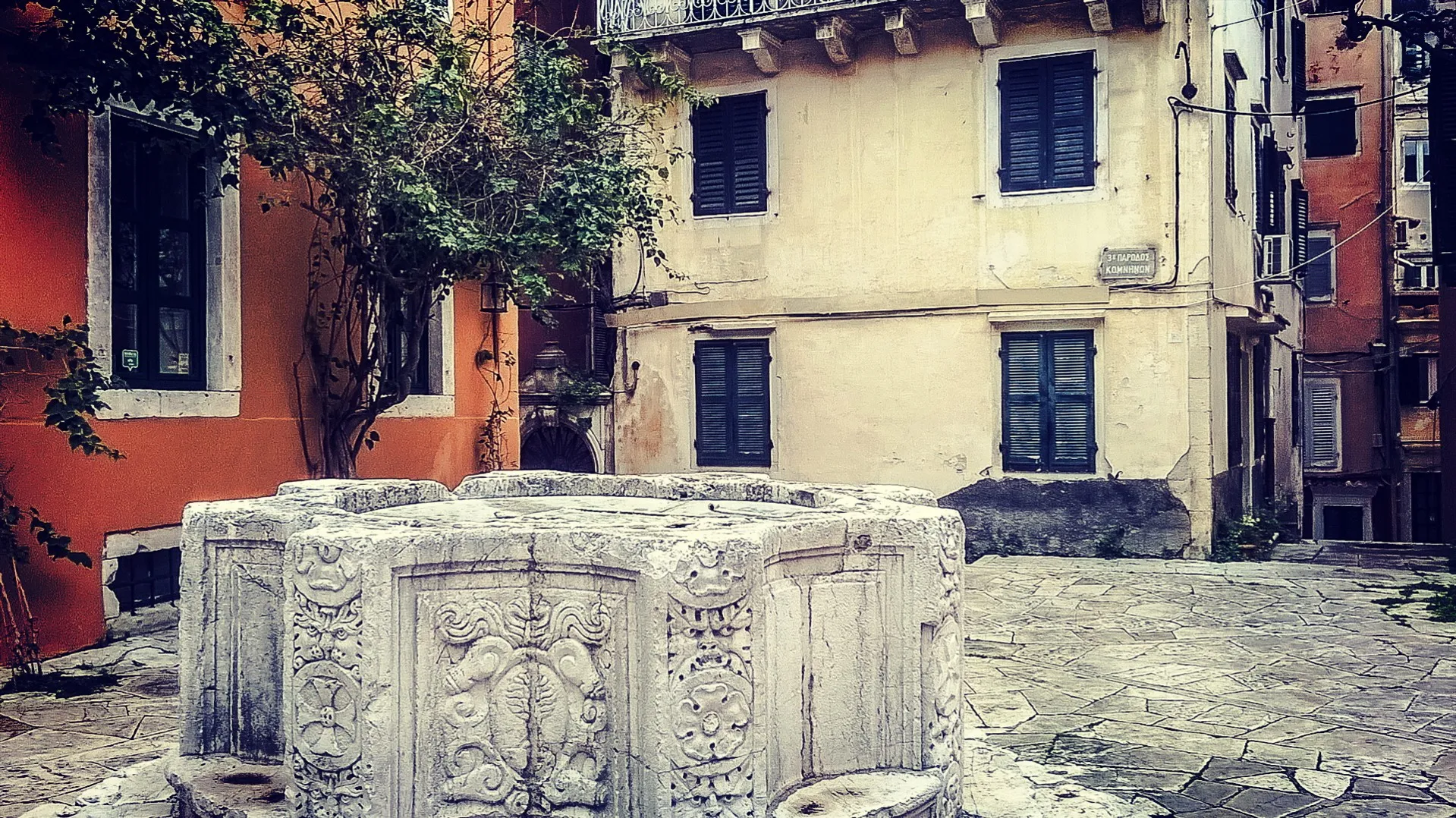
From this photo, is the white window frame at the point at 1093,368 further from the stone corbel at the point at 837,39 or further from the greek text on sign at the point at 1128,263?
the stone corbel at the point at 837,39

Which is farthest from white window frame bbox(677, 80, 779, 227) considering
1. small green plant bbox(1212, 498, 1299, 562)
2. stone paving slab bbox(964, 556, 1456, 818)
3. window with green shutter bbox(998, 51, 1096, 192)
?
small green plant bbox(1212, 498, 1299, 562)

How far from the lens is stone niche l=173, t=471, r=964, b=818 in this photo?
3109 mm

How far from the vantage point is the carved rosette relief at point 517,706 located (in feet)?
10.9

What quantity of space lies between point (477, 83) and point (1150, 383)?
7238 millimetres

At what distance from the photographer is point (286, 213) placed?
28.1 feet

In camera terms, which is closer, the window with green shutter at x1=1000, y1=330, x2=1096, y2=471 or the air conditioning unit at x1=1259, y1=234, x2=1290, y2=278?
the window with green shutter at x1=1000, y1=330, x2=1096, y2=471

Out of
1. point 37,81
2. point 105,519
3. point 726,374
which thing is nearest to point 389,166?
point 37,81

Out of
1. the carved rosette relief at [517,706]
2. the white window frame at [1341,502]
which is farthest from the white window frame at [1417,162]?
the carved rosette relief at [517,706]

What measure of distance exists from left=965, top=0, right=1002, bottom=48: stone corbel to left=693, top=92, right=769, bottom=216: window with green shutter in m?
2.58

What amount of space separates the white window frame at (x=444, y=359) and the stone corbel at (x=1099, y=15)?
6913 mm

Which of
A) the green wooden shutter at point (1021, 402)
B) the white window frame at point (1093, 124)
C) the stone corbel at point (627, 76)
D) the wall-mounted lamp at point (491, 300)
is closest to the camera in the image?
the wall-mounted lamp at point (491, 300)

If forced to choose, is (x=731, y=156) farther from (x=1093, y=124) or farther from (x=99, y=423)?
(x=99, y=423)

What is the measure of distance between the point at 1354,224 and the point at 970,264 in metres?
13.7

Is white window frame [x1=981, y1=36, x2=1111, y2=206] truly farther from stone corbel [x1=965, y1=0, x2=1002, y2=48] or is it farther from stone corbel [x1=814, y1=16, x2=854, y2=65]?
stone corbel [x1=814, y1=16, x2=854, y2=65]
